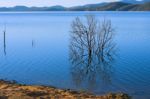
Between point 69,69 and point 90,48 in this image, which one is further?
point 90,48

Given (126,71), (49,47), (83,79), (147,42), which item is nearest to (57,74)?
(83,79)

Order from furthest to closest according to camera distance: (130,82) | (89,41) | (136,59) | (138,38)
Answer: (138,38) < (89,41) < (136,59) < (130,82)

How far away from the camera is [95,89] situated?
3084 centimetres

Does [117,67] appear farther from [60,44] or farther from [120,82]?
[60,44]

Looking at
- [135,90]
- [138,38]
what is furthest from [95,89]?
[138,38]

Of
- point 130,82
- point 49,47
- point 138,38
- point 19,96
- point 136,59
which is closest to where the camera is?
point 19,96

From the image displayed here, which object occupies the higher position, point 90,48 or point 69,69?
point 90,48

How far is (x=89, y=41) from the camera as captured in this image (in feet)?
176

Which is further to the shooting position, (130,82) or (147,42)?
(147,42)

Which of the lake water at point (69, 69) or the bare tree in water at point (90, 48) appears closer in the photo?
the lake water at point (69, 69)

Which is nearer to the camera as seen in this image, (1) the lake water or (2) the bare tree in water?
(1) the lake water

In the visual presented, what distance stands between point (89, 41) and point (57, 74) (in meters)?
16.5

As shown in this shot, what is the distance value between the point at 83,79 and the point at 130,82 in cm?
549

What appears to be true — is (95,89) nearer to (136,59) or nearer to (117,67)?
(117,67)
